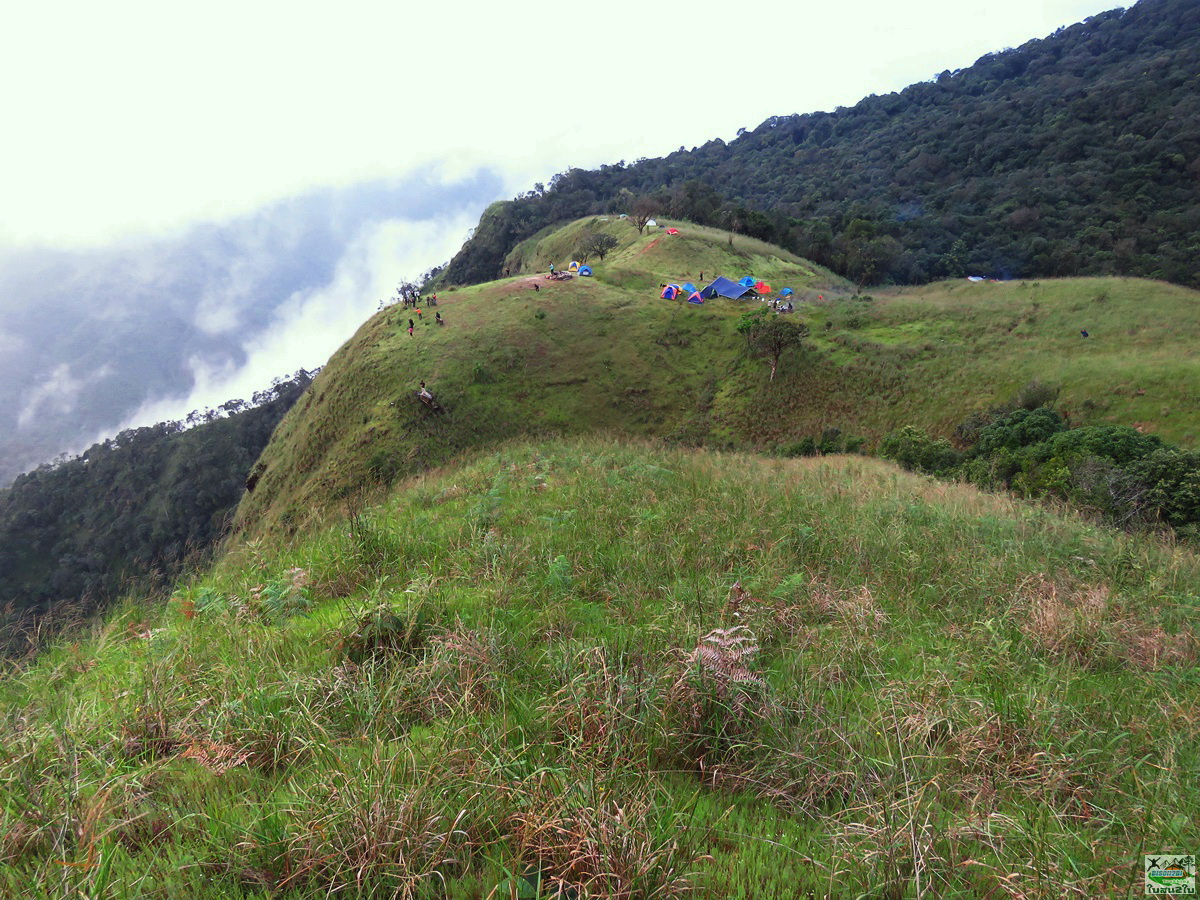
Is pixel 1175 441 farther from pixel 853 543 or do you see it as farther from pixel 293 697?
pixel 293 697

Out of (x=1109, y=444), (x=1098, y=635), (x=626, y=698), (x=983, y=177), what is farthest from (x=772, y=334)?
(x=983, y=177)

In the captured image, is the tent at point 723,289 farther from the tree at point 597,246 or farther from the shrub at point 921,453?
the shrub at point 921,453

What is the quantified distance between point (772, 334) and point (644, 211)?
155 feet

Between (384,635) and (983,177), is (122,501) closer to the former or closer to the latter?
(384,635)

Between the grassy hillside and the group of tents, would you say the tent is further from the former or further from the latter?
the grassy hillside

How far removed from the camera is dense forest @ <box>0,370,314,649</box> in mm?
50562

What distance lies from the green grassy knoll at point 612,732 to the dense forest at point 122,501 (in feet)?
176

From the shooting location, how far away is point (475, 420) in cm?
3145

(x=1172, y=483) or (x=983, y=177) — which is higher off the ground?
(x=983, y=177)

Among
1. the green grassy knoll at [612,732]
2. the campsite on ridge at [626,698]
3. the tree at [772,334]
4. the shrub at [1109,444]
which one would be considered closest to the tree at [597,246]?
the tree at [772,334]

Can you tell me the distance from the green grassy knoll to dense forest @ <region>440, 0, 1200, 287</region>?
68.3 meters

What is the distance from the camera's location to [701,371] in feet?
119

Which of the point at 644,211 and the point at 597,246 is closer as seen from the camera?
the point at 597,246

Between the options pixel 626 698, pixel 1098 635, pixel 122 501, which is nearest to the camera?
pixel 626 698
